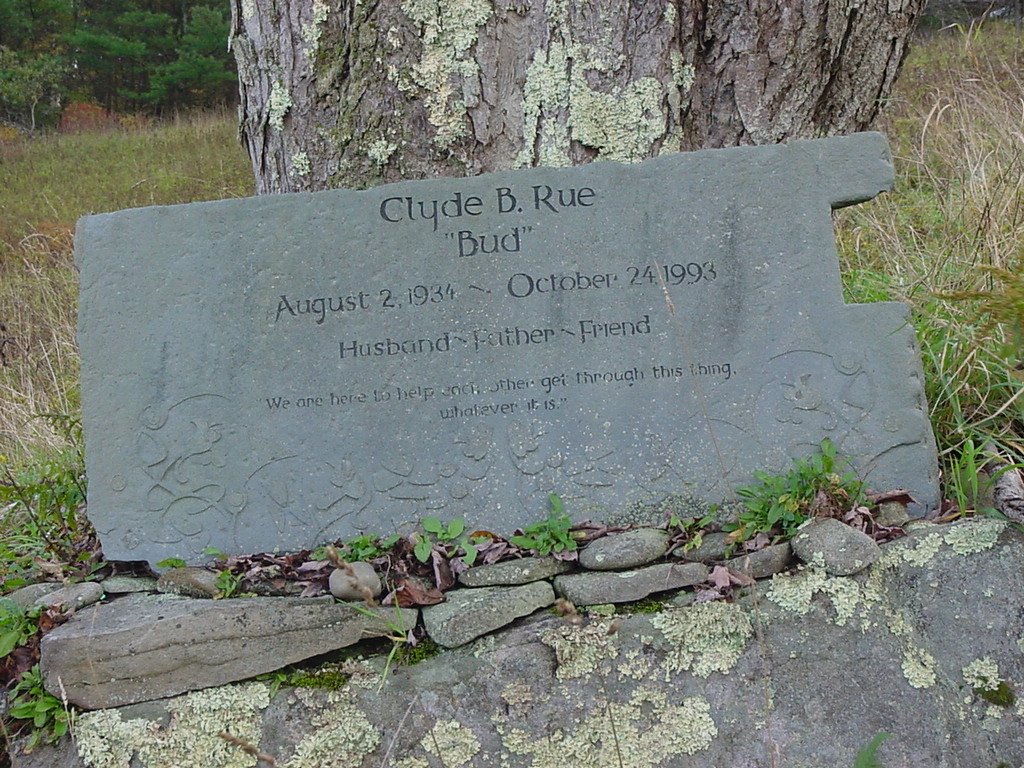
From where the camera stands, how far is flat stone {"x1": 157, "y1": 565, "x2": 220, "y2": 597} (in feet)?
8.39

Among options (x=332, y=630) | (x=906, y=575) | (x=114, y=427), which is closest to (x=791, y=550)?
(x=906, y=575)

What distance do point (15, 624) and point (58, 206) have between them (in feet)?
28.9

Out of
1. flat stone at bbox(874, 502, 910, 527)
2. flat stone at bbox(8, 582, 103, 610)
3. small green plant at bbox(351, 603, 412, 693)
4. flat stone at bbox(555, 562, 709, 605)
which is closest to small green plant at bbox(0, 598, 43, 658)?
flat stone at bbox(8, 582, 103, 610)

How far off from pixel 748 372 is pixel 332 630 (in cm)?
137

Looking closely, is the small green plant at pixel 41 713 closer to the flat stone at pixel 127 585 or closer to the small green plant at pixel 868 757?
the flat stone at pixel 127 585

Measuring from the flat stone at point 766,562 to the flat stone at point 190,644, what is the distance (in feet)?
2.86

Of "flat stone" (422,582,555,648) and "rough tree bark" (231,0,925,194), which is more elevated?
"rough tree bark" (231,0,925,194)

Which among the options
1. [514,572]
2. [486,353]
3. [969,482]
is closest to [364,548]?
[514,572]

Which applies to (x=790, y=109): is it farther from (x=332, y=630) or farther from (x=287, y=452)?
(x=332, y=630)

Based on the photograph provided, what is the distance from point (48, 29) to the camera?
16984 mm

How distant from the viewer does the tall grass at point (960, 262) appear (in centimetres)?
285

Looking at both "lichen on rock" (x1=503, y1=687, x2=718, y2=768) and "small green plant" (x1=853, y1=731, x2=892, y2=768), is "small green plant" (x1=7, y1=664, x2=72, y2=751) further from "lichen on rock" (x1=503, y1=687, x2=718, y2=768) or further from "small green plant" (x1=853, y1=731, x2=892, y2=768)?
"small green plant" (x1=853, y1=731, x2=892, y2=768)

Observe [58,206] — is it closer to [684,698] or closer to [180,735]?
[180,735]

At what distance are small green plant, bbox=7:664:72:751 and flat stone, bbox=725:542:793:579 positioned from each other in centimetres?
172
